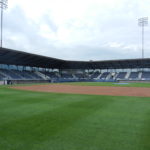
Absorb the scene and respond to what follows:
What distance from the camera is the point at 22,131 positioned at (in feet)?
18.8

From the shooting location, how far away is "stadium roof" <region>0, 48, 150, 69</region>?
143ft

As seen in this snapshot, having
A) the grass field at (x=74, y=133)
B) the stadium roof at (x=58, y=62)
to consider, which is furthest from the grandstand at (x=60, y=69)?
the grass field at (x=74, y=133)

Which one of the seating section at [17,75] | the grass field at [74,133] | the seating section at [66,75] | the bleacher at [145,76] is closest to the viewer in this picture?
the grass field at [74,133]

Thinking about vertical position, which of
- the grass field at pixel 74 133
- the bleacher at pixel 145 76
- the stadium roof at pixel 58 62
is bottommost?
the grass field at pixel 74 133

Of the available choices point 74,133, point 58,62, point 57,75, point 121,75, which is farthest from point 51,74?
point 74,133

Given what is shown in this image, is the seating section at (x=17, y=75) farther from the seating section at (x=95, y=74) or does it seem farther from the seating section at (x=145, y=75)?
the seating section at (x=145, y=75)

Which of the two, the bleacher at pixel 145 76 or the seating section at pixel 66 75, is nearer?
the bleacher at pixel 145 76

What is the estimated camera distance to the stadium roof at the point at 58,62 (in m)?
43.5

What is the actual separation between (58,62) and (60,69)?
35.9ft

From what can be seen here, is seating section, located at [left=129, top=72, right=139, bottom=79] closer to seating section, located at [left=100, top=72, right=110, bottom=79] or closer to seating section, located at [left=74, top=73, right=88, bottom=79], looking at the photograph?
seating section, located at [left=100, top=72, right=110, bottom=79]

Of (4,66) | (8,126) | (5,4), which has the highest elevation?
(5,4)

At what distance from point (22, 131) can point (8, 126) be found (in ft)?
3.09

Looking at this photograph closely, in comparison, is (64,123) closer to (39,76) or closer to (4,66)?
(4,66)

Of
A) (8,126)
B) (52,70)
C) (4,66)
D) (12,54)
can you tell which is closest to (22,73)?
(4,66)
